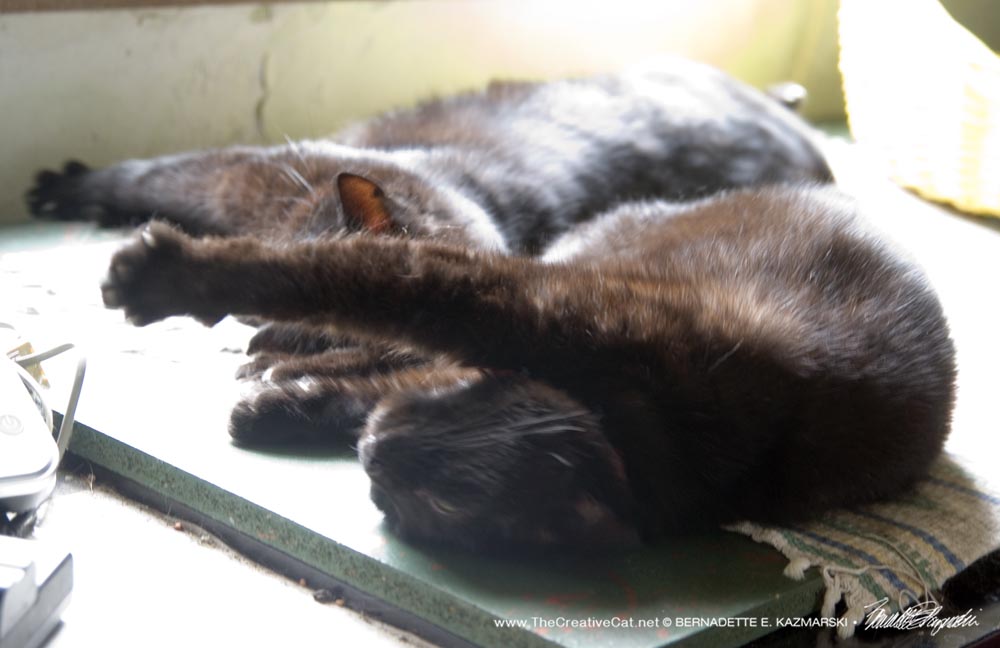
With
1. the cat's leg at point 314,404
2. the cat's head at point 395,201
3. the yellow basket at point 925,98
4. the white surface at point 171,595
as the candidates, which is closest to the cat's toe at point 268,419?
the cat's leg at point 314,404

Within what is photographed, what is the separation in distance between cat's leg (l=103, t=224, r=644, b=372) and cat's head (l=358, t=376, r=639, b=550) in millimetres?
60

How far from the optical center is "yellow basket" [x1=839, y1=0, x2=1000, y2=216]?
6.62 ft

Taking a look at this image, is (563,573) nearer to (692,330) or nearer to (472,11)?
(692,330)

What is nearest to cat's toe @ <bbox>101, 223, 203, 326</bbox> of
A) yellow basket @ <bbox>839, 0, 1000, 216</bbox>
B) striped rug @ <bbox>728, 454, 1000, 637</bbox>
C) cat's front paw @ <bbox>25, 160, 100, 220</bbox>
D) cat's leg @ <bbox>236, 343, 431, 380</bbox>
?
cat's leg @ <bbox>236, 343, 431, 380</bbox>

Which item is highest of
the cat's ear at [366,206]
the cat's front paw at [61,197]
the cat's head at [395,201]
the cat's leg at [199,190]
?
the cat's ear at [366,206]

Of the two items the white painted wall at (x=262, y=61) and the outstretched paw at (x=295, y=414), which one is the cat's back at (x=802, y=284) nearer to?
the outstretched paw at (x=295, y=414)

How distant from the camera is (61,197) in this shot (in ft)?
6.04

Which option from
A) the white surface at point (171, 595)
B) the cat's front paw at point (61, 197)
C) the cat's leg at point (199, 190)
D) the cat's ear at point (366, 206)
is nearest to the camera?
the white surface at point (171, 595)

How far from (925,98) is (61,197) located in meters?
1.68

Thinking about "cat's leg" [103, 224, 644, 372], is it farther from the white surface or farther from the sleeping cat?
the white surface

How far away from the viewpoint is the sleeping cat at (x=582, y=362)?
102 cm

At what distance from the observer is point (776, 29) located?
302 centimetres

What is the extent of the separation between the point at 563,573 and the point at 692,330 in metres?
0.31

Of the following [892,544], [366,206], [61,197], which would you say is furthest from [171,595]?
[61,197]
